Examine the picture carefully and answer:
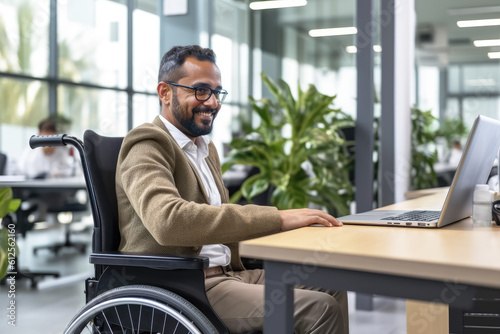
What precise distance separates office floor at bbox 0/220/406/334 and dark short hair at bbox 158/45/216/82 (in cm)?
189

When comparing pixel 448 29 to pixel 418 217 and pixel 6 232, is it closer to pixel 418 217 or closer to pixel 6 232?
pixel 418 217

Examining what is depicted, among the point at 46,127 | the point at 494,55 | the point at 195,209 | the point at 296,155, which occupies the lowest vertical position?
the point at 195,209

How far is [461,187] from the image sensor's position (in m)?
1.52

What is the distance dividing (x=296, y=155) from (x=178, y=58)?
6.60 feet

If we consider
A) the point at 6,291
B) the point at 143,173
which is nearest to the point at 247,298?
the point at 143,173

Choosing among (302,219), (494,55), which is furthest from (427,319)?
(494,55)

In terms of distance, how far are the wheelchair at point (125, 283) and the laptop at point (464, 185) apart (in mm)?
497

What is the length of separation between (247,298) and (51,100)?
5.06 m

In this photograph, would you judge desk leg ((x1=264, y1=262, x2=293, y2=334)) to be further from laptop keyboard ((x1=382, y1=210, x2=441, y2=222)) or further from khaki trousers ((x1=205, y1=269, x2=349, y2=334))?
laptop keyboard ((x1=382, y1=210, x2=441, y2=222))

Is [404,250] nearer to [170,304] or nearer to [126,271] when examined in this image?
[170,304]

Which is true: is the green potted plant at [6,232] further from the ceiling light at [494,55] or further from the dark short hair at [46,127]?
the ceiling light at [494,55]

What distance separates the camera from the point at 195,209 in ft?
4.62

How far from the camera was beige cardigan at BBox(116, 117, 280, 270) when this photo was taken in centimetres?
141

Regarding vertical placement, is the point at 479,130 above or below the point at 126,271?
above
